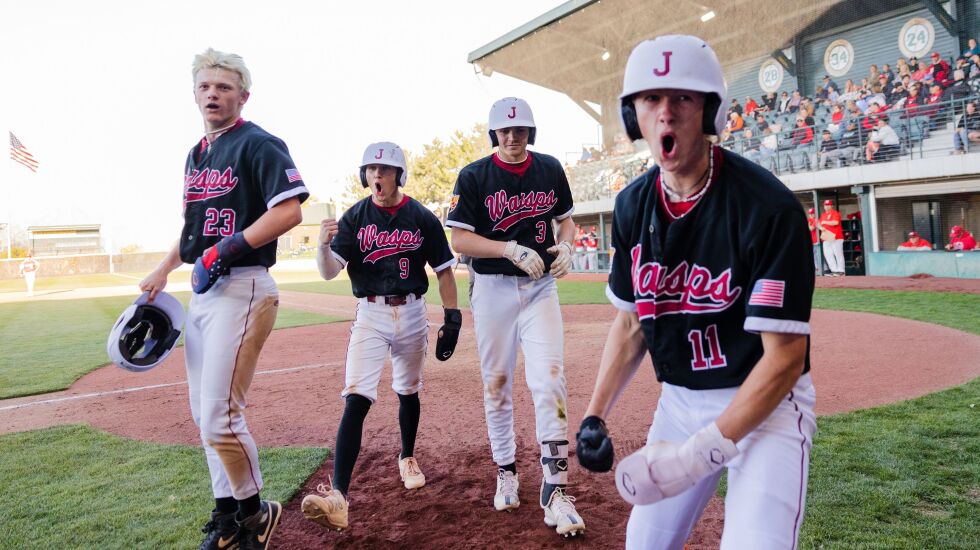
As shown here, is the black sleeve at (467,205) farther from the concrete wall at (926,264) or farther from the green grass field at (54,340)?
the concrete wall at (926,264)

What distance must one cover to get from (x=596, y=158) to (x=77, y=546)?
2830 centimetres

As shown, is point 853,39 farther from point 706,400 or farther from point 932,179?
point 706,400

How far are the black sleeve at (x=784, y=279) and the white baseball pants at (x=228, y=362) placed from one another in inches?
89.6

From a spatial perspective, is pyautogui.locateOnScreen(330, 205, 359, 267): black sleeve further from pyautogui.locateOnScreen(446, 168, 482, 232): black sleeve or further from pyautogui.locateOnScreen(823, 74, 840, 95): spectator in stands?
pyautogui.locateOnScreen(823, 74, 840, 95): spectator in stands

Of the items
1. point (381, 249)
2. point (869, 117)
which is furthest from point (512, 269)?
point (869, 117)

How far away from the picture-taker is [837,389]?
604cm

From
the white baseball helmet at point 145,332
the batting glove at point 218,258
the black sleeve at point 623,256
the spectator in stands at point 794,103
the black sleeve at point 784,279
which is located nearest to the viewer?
the black sleeve at point 784,279

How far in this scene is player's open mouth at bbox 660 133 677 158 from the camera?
1748mm

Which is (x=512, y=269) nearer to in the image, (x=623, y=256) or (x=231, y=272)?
(x=231, y=272)

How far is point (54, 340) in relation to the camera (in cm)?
1269

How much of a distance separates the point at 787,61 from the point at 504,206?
22019 millimetres

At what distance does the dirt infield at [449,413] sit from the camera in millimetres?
3402

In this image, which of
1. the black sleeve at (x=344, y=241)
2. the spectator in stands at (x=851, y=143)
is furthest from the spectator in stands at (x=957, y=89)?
the black sleeve at (x=344, y=241)

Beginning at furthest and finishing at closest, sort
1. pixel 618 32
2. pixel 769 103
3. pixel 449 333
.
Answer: pixel 618 32, pixel 769 103, pixel 449 333
